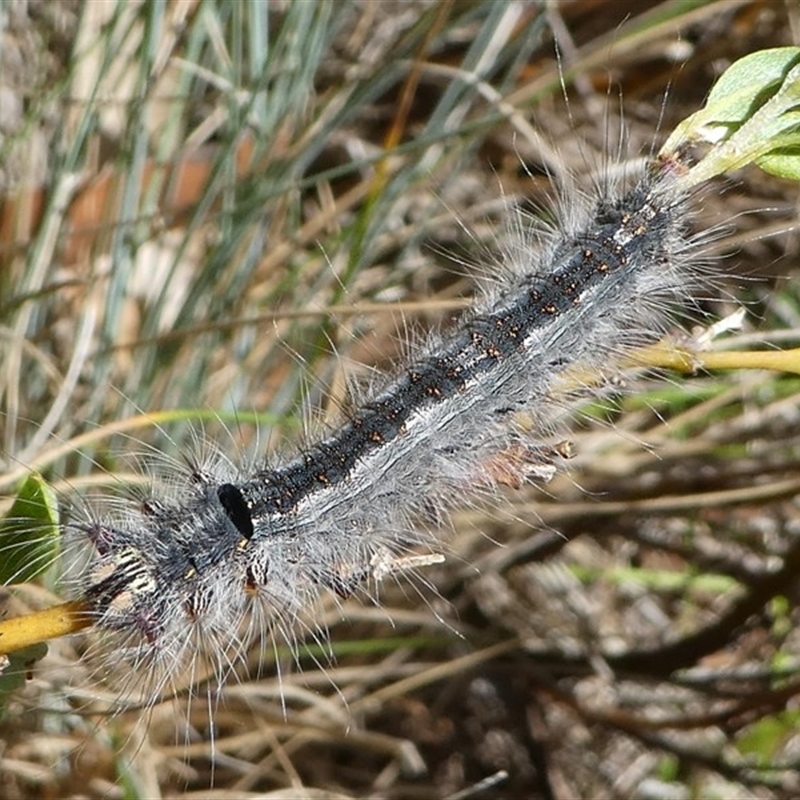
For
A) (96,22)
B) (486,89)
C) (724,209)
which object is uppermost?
(96,22)

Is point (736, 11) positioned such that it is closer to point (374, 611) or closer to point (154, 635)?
point (374, 611)

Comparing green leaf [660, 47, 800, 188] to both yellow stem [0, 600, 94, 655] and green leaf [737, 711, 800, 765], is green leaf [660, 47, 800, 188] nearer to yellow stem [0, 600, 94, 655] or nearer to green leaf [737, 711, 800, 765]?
yellow stem [0, 600, 94, 655]

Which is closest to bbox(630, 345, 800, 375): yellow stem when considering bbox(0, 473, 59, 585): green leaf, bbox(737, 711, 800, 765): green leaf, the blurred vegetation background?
the blurred vegetation background

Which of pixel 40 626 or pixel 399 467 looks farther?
pixel 399 467

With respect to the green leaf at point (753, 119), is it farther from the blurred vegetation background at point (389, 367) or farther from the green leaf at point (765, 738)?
the green leaf at point (765, 738)

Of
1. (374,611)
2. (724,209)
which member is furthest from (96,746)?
(724,209)

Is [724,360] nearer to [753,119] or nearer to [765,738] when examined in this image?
[753,119]

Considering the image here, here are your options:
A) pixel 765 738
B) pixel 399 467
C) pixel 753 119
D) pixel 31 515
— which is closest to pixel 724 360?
pixel 753 119
